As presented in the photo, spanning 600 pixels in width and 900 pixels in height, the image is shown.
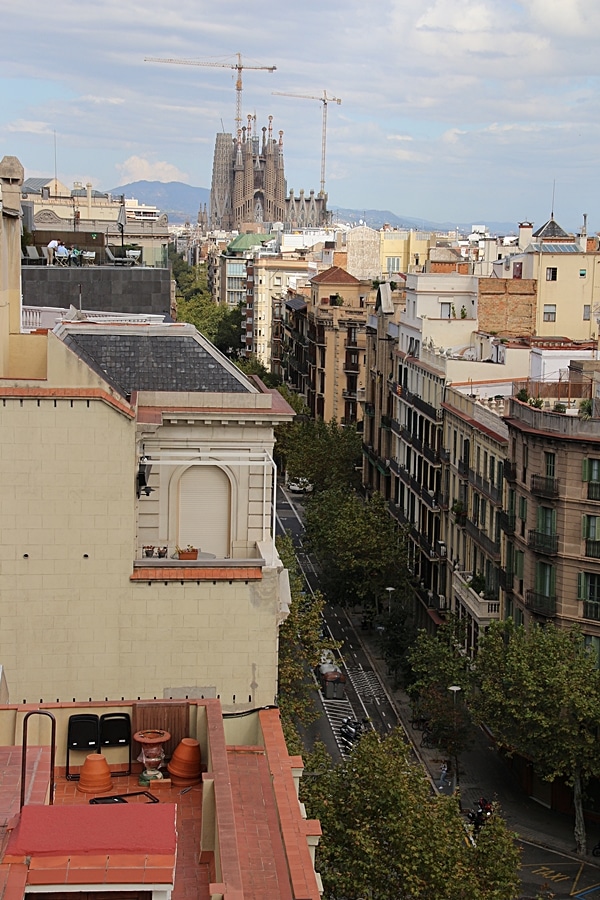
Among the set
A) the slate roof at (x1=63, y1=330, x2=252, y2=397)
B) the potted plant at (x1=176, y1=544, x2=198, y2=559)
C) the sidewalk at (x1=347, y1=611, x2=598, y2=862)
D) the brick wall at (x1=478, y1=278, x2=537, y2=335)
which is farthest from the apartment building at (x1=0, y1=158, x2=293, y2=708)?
the brick wall at (x1=478, y1=278, x2=537, y2=335)

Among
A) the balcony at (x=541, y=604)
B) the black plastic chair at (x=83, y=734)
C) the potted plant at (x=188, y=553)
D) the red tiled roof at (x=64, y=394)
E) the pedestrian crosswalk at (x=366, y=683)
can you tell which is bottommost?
the pedestrian crosswalk at (x=366, y=683)

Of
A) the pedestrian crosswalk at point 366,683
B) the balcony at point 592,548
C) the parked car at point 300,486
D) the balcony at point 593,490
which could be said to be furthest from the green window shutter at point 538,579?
the parked car at point 300,486

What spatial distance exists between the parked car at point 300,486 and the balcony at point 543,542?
57.3 m

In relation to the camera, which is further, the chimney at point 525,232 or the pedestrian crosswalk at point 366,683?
the chimney at point 525,232

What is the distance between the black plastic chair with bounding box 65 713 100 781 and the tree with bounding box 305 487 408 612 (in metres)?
59.1

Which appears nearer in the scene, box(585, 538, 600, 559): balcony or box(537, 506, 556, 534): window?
box(585, 538, 600, 559): balcony

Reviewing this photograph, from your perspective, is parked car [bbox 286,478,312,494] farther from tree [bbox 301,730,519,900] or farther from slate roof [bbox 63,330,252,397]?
slate roof [bbox 63,330,252,397]

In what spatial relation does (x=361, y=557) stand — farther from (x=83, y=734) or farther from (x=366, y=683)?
(x=83, y=734)

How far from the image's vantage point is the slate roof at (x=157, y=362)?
113ft

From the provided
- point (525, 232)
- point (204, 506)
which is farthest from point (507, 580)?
point (525, 232)

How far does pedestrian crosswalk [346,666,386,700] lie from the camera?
240 ft

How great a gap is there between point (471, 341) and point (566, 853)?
143 ft

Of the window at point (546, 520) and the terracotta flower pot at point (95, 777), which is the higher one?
the terracotta flower pot at point (95, 777)

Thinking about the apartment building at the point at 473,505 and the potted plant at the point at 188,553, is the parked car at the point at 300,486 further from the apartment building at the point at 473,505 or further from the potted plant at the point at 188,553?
the potted plant at the point at 188,553
